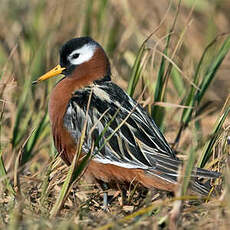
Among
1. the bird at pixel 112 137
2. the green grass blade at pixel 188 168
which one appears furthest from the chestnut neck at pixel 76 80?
the green grass blade at pixel 188 168

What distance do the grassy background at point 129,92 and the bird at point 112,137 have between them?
0.52 feet

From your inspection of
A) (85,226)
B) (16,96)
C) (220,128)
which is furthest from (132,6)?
(85,226)

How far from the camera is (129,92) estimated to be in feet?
17.3

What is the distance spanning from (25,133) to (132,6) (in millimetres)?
3826

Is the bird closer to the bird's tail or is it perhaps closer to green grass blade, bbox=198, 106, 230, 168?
the bird's tail

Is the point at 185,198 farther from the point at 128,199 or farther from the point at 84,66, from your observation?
the point at 84,66

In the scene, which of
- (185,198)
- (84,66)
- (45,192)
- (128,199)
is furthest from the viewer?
(84,66)

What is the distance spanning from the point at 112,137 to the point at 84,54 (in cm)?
91

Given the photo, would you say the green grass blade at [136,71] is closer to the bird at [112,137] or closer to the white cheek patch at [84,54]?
the bird at [112,137]

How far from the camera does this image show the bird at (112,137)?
4.48 meters

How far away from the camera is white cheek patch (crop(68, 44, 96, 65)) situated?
17.0 ft

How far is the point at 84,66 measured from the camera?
5.18 m

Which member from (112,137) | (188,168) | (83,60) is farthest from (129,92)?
(188,168)

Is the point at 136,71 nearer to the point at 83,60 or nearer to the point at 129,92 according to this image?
Answer: the point at 129,92
